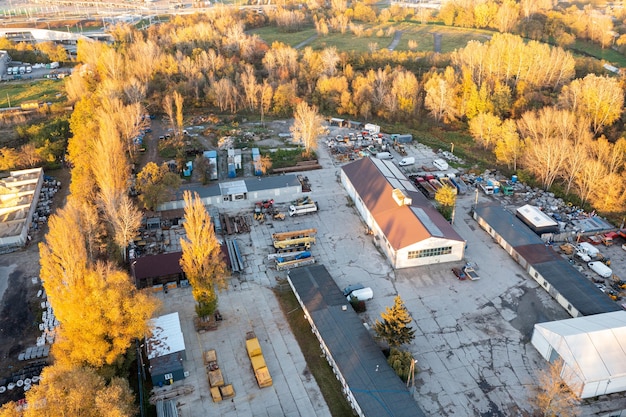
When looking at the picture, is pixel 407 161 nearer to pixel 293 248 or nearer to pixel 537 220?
pixel 537 220

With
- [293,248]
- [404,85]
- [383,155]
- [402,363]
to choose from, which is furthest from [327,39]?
[402,363]

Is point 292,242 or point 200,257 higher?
point 200,257

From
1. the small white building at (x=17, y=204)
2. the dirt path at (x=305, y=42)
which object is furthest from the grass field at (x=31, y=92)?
the dirt path at (x=305, y=42)

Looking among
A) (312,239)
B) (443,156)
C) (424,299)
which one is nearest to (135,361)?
(312,239)

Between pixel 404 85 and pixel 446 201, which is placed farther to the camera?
pixel 404 85

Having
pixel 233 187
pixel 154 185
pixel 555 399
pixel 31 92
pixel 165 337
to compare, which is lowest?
pixel 555 399

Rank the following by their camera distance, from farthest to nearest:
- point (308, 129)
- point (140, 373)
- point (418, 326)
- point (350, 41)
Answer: point (350, 41), point (308, 129), point (418, 326), point (140, 373)
